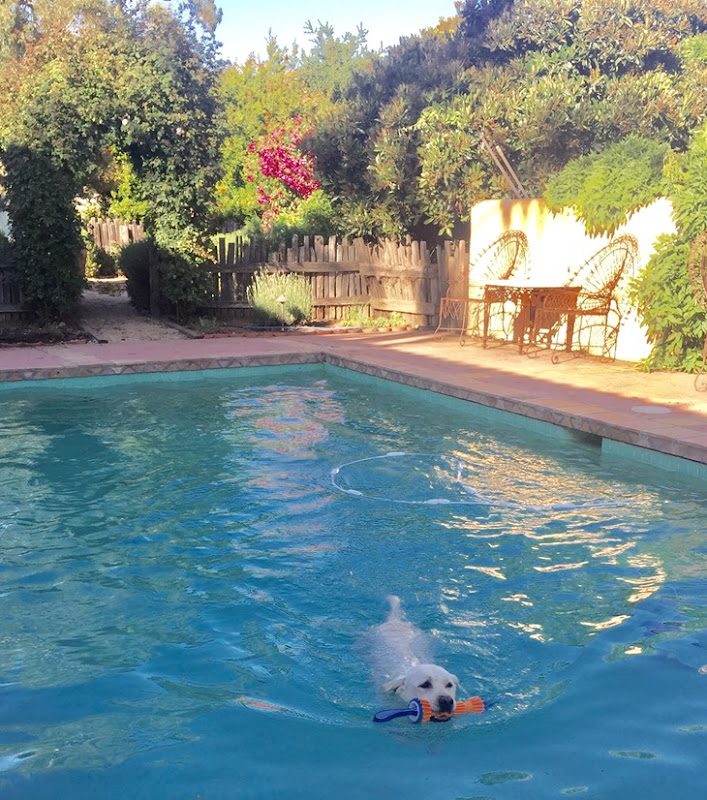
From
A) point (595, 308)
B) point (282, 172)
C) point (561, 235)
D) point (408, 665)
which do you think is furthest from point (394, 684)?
point (282, 172)

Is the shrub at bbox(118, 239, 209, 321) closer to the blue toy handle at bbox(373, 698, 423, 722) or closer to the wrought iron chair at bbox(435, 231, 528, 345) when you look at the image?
the wrought iron chair at bbox(435, 231, 528, 345)

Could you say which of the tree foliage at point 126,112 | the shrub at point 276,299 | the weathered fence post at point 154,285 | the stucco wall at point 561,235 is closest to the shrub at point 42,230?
the tree foliage at point 126,112

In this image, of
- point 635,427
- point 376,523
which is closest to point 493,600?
point 376,523

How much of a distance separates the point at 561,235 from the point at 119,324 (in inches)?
271

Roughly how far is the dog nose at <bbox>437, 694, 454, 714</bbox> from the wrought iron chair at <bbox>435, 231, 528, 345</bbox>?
935cm

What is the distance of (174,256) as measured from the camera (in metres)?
14.2

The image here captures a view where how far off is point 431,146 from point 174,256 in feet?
14.0

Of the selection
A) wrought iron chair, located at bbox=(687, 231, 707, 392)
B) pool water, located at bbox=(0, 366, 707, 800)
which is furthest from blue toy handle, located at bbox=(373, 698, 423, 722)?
wrought iron chair, located at bbox=(687, 231, 707, 392)

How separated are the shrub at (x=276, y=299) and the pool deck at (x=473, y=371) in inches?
29.0

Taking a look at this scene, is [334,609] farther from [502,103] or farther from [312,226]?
[312,226]

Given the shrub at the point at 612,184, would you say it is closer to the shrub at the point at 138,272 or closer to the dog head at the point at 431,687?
the shrub at the point at 138,272

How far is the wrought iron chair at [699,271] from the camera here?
9259 millimetres

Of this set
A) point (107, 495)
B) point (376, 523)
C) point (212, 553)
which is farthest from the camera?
point (107, 495)

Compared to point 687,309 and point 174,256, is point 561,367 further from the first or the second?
point 174,256
